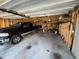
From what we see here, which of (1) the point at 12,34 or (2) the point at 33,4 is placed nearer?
(2) the point at 33,4

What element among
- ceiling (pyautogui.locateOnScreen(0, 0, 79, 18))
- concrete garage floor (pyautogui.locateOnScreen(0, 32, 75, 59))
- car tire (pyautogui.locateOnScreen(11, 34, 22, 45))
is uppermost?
ceiling (pyautogui.locateOnScreen(0, 0, 79, 18))

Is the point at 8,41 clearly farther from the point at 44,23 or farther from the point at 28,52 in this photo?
the point at 44,23

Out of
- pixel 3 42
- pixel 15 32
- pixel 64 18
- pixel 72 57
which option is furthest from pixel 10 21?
pixel 72 57

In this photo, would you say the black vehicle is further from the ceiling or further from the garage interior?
the ceiling

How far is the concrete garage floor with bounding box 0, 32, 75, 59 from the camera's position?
17.7 ft

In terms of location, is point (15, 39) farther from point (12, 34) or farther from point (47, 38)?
point (47, 38)

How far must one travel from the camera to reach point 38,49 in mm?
5965

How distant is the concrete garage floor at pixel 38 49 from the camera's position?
17.7ft

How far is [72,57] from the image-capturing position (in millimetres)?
5039

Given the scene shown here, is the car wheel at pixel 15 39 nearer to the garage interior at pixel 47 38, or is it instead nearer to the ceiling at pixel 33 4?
the garage interior at pixel 47 38

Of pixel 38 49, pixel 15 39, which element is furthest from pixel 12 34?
pixel 38 49

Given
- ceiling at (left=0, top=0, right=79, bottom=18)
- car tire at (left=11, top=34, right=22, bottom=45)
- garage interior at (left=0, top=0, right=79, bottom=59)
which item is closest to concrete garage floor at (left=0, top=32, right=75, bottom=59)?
garage interior at (left=0, top=0, right=79, bottom=59)

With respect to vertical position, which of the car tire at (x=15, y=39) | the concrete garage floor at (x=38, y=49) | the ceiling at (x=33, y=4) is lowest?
the concrete garage floor at (x=38, y=49)

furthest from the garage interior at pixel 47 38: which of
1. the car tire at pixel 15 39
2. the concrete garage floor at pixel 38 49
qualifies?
the car tire at pixel 15 39
